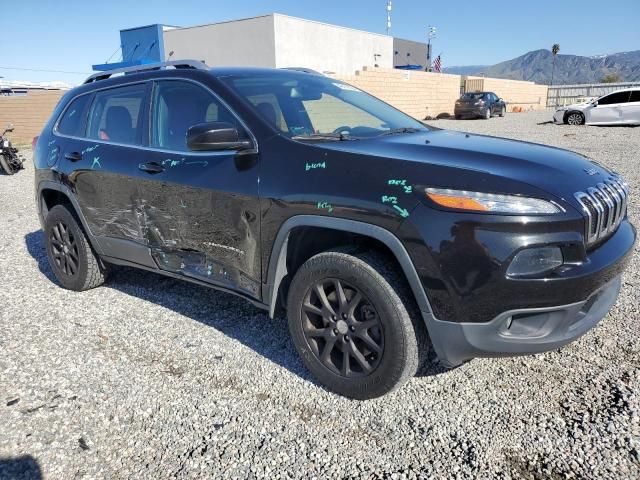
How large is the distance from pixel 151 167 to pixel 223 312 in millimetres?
1247

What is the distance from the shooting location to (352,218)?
2.57 m

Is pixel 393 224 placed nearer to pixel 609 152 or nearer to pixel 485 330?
pixel 485 330

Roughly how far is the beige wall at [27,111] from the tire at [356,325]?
2213 cm

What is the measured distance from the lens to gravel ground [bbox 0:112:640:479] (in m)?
2.36

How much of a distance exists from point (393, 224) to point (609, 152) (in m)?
12.2

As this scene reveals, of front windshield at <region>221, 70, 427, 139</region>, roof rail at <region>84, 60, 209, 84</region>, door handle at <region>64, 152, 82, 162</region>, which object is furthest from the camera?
Answer: door handle at <region>64, 152, 82, 162</region>

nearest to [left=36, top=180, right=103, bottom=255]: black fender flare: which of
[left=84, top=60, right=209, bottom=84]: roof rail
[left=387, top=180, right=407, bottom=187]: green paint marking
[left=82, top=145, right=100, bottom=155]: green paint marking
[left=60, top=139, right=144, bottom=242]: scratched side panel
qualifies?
[left=60, top=139, right=144, bottom=242]: scratched side panel

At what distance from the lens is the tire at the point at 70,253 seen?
4.39 metres

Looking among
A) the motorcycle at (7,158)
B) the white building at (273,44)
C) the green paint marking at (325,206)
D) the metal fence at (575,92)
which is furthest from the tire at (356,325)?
the metal fence at (575,92)

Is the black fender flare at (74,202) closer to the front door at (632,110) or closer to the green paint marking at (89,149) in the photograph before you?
the green paint marking at (89,149)

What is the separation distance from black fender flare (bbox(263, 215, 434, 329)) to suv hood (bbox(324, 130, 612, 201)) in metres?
0.32

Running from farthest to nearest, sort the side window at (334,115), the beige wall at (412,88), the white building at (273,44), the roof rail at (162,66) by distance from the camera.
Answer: the white building at (273,44) < the beige wall at (412,88) < the roof rail at (162,66) < the side window at (334,115)

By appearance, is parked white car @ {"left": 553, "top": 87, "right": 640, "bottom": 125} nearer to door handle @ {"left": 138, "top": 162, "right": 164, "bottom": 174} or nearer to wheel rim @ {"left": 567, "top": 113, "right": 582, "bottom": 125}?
wheel rim @ {"left": 567, "top": 113, "right": 582, "bottom": 125}

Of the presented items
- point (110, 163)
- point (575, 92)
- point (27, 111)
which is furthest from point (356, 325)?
point (575, 92)
